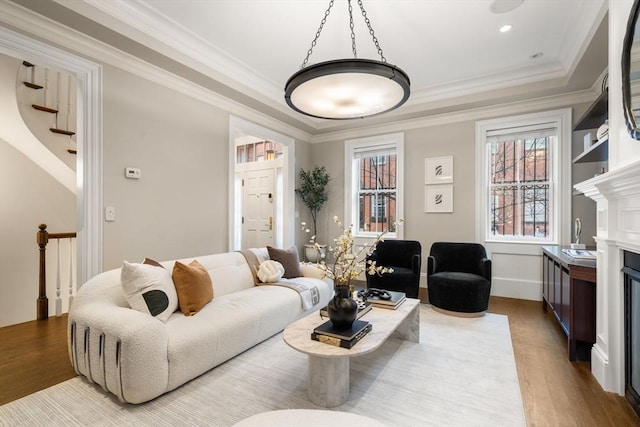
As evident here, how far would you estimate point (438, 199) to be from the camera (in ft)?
15.8

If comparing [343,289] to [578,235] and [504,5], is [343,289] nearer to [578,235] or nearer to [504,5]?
[504,5]

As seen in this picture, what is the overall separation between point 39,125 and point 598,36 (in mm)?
5920

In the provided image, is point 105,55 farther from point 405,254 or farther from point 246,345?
point 405,254

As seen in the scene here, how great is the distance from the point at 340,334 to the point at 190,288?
53.0 inches

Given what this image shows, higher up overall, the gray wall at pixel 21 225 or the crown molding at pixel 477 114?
Answer: the crown molding at pixel 477 114

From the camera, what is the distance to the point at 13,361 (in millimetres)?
2482

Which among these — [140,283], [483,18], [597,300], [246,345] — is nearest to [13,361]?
[140,283]

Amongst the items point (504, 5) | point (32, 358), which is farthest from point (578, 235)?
point (32, 358)

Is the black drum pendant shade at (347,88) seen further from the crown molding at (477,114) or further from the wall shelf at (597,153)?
the crown molding at (477,114)

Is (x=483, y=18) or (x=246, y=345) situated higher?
(x=483, y=18)

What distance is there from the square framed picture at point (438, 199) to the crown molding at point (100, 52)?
309cm

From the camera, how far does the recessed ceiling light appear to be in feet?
8.62

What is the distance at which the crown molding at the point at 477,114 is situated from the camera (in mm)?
3986

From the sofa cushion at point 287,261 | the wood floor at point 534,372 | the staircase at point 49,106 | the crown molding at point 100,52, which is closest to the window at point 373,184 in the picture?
the sofa cushion at point 287,261
